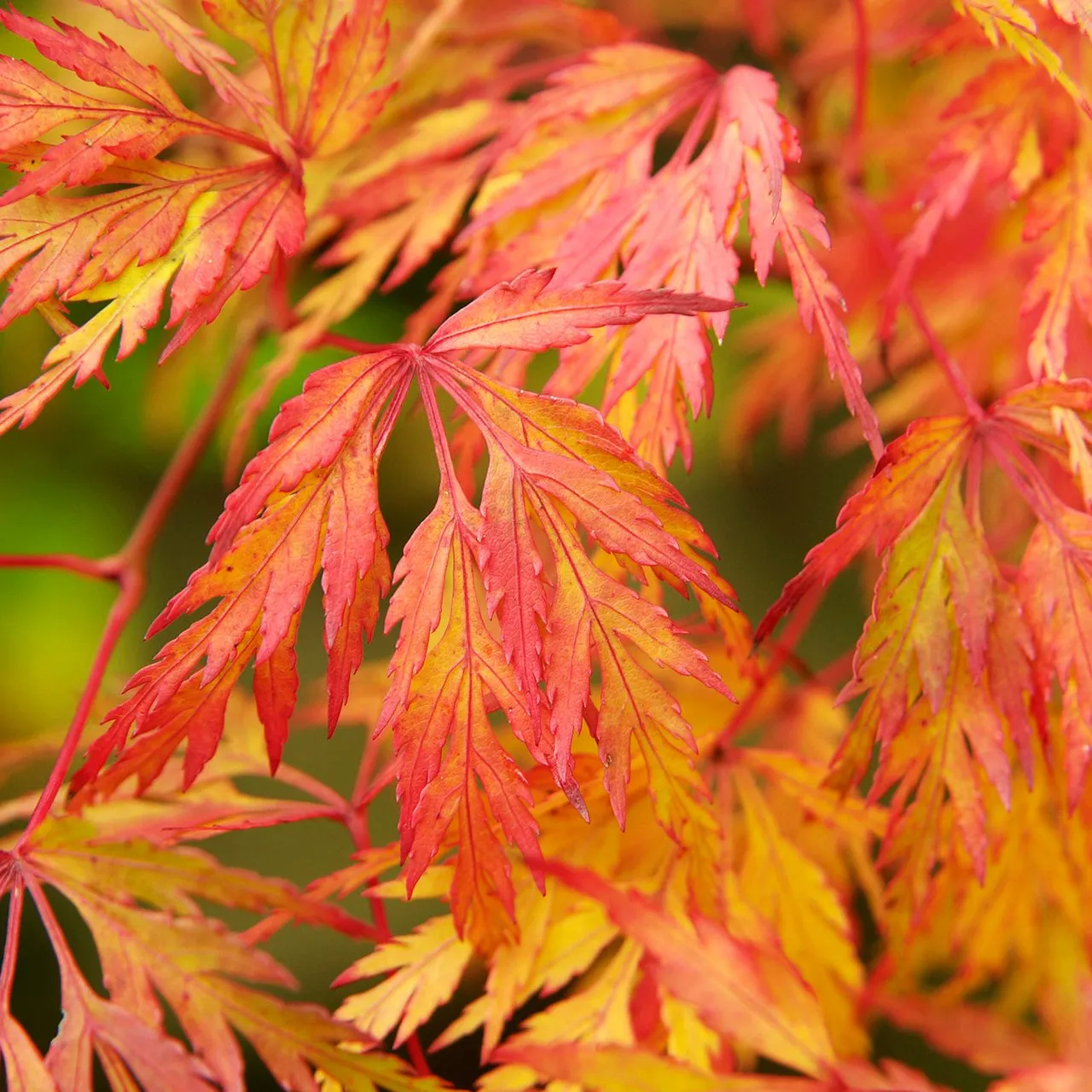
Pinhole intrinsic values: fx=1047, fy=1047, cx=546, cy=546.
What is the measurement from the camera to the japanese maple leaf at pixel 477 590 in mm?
476

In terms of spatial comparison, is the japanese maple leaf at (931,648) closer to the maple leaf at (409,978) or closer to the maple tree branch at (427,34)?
the maple leaf at (409,978)

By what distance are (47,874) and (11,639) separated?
A: 1017 mm

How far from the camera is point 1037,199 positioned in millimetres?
669

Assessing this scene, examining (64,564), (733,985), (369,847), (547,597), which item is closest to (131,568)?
(64,564)

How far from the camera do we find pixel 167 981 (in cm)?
51

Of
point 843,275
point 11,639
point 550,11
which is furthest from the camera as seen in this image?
point 11,639

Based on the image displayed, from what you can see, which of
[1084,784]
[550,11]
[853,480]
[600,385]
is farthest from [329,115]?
[853,480]

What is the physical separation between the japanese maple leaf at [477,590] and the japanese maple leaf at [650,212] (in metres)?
0.06

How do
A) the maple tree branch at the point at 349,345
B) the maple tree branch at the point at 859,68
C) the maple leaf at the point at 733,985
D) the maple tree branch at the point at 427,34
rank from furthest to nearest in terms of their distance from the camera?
the maple tree branch at the point at 427,34, the maple tree branch at the point at 859,68, the maple tree branch at the point at 349,345, the maple leaf at the point at 733,985

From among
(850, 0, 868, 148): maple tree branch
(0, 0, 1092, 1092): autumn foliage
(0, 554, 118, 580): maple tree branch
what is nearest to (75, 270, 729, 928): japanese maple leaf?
(0, 0, 1092, 1092): autumn foliage

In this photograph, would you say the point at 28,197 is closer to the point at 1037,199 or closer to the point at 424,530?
the point at 424,530

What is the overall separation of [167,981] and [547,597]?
0.26 metres

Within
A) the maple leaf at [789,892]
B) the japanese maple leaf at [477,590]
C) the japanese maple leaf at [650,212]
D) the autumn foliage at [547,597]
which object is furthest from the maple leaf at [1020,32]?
the maple leaf at [789,892]

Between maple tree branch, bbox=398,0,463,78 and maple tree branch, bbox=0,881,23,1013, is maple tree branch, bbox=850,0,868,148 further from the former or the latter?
maple tree branch, bbox=0,881,23,1013
